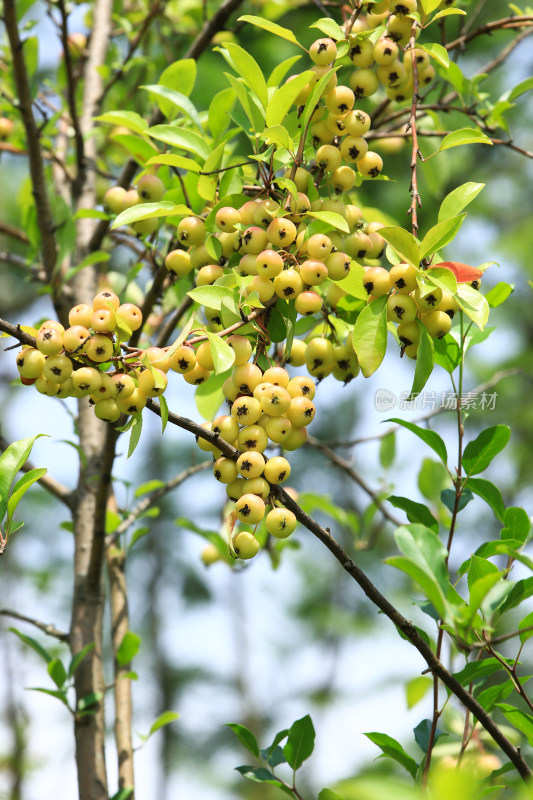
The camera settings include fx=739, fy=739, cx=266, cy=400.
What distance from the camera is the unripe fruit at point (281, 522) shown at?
67 cm

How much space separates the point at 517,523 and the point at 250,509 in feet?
0.92

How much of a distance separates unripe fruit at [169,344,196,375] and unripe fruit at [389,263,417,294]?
8.2 inches

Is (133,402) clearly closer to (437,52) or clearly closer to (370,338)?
(370,338)

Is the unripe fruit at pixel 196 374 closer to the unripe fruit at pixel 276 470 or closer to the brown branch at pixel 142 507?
the unripe fruit at pixel 276 470

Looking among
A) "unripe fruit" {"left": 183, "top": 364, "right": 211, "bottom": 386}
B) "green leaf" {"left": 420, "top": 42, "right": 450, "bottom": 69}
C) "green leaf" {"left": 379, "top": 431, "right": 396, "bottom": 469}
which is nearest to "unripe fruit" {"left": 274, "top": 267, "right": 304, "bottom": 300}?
"unripe fruit" {"left": 183, "top": 364, "right": 211, "bottom": 386}

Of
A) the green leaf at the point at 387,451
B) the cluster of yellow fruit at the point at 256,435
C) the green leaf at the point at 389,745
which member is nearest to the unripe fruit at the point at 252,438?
the cluster of yellow fruit at the point at 256,435

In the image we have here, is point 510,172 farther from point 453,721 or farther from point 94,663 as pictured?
point 94,663

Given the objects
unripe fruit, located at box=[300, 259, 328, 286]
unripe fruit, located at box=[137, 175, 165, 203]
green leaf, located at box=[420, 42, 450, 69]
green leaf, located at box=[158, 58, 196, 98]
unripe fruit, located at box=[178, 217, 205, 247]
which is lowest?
unripe fruit, located at box=[300, 259, 328, 286]

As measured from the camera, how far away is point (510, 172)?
18.4 ft

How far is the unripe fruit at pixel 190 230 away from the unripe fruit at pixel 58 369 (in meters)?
0.26

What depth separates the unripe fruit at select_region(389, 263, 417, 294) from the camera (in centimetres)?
70

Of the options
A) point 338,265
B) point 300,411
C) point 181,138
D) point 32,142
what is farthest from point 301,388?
point 32,142

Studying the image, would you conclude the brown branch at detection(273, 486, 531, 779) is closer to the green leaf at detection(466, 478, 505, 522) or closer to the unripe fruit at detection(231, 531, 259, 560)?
the unripe fruit at detection(231, 531, 259, 560)

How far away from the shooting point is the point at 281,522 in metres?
0.67
